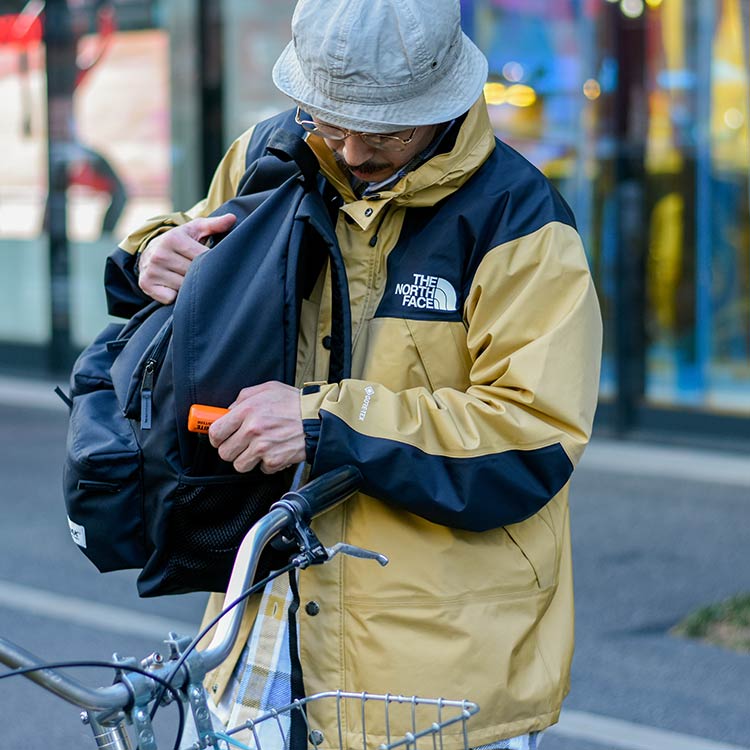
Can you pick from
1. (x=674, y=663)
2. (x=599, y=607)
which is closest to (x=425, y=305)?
(x=674, y=663)

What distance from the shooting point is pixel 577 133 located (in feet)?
27.5

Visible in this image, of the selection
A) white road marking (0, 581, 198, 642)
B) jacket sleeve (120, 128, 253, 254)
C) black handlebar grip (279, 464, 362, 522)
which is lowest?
white road marking (0, 581, 198, 642)

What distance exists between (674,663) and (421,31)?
327 cm

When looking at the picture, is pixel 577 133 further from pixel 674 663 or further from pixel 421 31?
pixel 421 31

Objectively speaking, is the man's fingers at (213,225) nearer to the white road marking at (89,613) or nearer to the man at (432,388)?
the man at (432,388)

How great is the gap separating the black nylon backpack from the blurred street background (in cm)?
230

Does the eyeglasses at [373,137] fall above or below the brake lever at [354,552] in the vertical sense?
above

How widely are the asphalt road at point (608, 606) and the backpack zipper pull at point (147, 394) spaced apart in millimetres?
2391

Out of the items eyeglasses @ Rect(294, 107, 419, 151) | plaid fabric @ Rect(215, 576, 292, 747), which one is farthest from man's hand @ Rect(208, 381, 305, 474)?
eyeglasses @ Rect(294, 107, 419, 151)

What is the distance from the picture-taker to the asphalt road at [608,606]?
428 centimetres

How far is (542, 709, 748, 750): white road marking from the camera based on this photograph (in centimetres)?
409

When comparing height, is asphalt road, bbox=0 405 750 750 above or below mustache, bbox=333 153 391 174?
below

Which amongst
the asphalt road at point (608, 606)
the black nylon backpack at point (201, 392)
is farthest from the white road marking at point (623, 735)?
the black nylon backpack at point (201, 392)

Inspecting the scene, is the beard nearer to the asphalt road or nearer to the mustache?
the mustache
